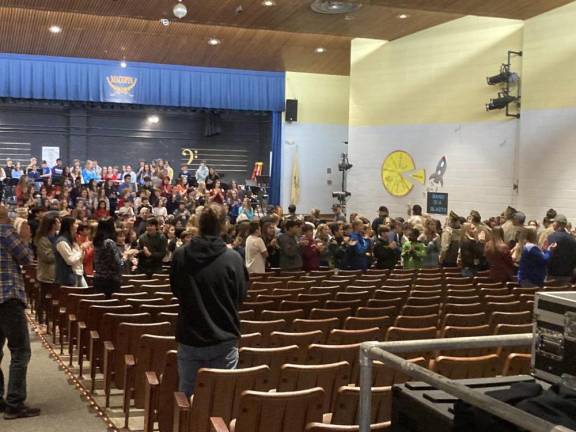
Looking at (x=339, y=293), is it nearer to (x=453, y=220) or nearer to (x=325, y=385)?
(x=325, y=385)

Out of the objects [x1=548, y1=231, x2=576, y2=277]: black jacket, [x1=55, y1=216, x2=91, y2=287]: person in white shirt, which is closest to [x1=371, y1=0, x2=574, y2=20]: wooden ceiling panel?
[x1=548, y1=231, x2=576, y2=277]: black jacket

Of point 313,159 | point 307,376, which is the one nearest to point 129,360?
point 307,376

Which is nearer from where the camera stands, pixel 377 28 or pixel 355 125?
pixel 377 28

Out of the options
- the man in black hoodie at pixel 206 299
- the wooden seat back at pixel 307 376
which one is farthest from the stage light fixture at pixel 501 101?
the man in black hoodie at pixel 206 299

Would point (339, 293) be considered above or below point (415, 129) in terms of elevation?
below

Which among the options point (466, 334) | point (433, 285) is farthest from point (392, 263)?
point (466, 334)

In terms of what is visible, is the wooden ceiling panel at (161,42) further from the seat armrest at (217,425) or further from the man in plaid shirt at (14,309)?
the seat armrest at (217,425)

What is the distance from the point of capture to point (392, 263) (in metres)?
11.0

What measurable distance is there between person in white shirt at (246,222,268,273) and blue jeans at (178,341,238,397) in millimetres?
4929

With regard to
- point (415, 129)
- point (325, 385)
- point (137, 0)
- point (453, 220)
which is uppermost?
point (137, 0)

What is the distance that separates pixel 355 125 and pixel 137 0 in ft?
25.9

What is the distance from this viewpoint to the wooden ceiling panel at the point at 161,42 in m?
17.2

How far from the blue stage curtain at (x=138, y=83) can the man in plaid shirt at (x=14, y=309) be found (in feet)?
53.4

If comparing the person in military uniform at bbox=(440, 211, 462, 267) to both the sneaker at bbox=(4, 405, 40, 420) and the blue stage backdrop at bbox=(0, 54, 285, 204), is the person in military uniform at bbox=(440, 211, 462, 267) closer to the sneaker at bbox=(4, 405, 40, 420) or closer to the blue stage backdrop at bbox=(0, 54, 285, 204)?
the sneaker at bbox=(4, 405, 40, 420)
